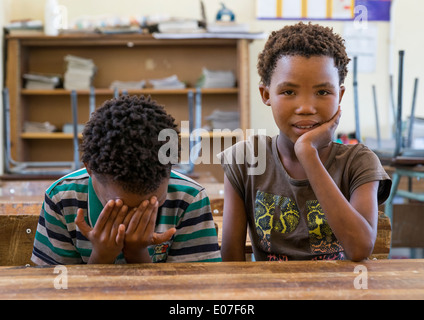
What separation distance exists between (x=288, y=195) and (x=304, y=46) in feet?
1.12

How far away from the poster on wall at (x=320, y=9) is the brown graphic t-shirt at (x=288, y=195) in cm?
366

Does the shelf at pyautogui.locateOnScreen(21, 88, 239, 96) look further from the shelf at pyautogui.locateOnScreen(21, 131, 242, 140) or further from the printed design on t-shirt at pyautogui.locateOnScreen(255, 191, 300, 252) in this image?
the printed design on t-shirt at pyautogui.locateOnScreen(255, 191, 300, 252)

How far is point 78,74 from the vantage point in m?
4.27

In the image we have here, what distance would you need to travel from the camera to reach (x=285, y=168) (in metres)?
1.21

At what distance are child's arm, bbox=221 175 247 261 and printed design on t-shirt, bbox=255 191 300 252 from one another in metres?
0.04

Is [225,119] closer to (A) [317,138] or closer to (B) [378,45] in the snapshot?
(B) [378,45]

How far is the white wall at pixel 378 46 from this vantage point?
15.0 ft

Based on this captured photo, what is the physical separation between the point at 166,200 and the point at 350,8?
13.7ft

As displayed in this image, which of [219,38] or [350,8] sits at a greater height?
[350,8]

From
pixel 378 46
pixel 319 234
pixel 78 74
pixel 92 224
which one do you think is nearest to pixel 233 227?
pixel 319 234

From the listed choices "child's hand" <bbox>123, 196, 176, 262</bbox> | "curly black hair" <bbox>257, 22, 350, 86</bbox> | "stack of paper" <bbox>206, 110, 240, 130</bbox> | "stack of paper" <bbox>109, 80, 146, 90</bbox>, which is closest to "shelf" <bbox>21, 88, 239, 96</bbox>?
"stack of paper" <bbox>109, 80, 146, 90</bbox>

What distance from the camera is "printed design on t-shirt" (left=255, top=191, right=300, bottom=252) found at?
112 centimetres

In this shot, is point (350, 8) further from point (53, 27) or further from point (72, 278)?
point (72, 278)
